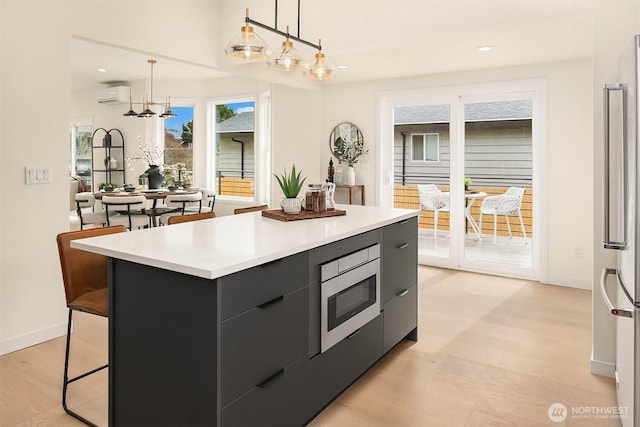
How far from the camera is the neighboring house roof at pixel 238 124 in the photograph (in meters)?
6.88

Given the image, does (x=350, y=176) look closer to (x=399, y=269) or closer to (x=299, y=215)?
(x=399, y=269)

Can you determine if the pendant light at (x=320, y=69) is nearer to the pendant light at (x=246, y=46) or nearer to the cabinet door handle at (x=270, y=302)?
the pendant light at (x=246, y=46)

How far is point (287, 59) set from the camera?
261cm

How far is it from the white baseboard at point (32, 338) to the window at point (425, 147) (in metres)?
4.02

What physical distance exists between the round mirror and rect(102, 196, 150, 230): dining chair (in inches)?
95.7

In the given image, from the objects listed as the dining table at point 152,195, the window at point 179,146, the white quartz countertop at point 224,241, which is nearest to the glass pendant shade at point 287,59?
the white quartz countertop at point 224,241

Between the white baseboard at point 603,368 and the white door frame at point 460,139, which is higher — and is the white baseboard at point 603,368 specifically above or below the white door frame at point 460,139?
below

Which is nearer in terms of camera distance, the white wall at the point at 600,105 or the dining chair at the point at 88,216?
the white wall at the point at 600,105

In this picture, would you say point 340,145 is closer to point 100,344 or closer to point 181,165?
point 181,165

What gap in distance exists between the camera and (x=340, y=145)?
232 inches

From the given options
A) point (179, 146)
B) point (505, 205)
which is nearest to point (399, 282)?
point (505, 205)

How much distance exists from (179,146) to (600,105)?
6381 millimetres

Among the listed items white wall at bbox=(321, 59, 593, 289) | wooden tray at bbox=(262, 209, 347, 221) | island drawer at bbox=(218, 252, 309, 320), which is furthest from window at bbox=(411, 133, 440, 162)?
island drawer at bbox=(218, 252, 309, 320)

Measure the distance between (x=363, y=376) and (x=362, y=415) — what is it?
1.33 ft
